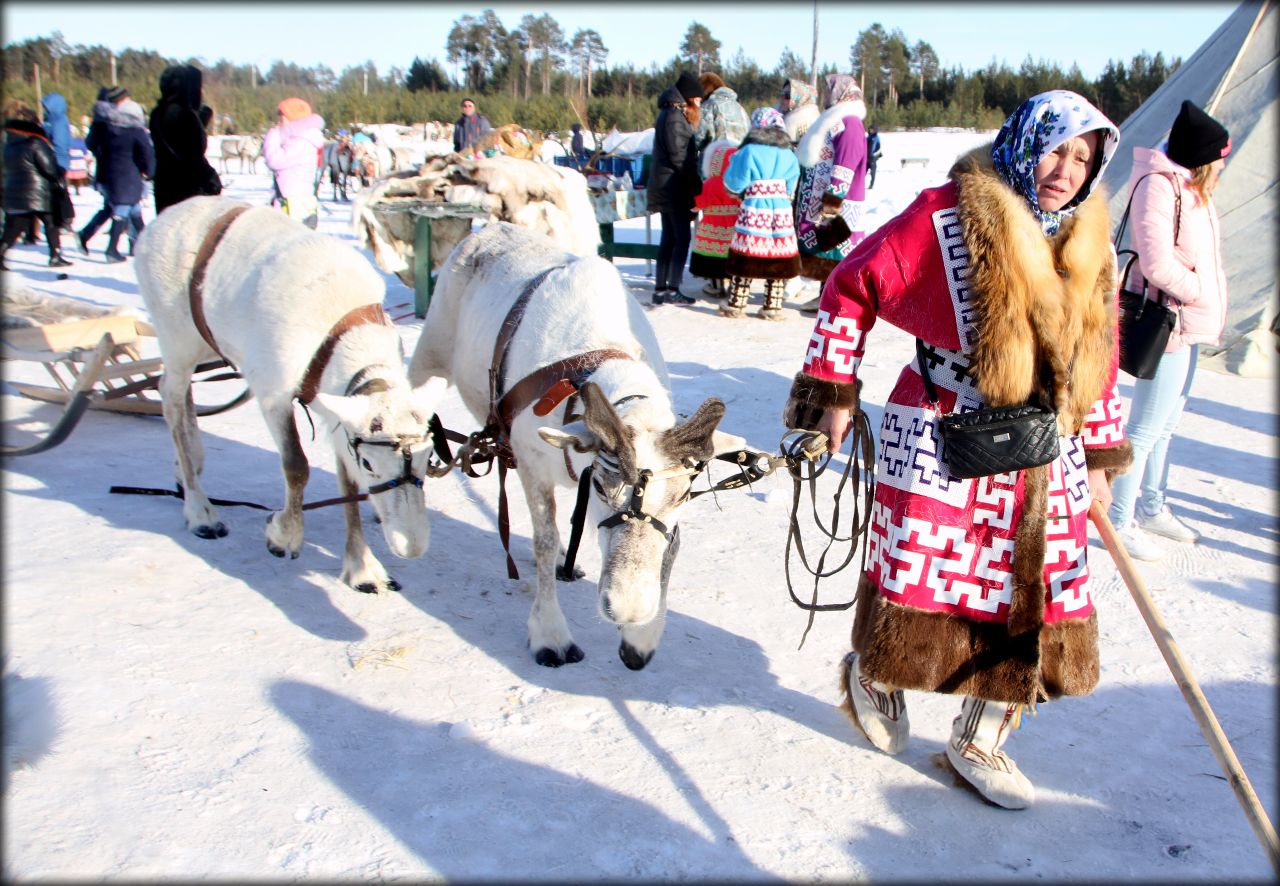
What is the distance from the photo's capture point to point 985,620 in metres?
2.66

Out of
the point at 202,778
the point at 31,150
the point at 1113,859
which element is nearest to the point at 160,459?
the point at 202,778

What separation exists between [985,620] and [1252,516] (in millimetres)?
3640

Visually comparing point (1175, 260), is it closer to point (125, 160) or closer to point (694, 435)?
point (694, 435)

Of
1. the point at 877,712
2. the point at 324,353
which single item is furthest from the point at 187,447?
the point at 877,712

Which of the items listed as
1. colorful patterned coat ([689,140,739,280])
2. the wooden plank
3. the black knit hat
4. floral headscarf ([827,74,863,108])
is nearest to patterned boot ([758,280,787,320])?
colorful patterned coat ([689,140,739,280])

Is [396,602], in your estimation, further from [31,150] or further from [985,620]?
[31,150]

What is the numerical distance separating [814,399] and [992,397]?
0.51m

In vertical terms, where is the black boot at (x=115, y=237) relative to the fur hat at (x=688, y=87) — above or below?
below

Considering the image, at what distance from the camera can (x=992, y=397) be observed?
2.48 meters

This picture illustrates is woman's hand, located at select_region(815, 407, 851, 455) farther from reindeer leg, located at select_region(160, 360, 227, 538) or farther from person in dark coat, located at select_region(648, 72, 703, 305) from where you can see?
person in dark coat, located at select_region(648, 72, 703, 305)

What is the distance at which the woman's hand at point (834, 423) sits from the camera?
107 inches

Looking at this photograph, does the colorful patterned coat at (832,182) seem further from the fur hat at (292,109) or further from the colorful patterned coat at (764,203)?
the fur hat at (292,109)

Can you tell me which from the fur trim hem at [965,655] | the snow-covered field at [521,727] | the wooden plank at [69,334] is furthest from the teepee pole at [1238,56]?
the wooden plank at [69,334]

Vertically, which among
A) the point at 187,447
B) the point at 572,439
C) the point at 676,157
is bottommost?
the point at 187,447
